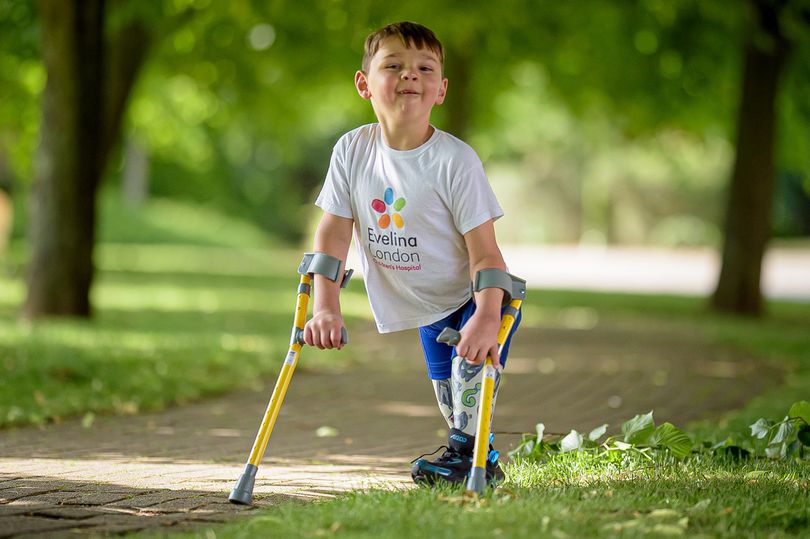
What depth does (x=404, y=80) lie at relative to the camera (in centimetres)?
432

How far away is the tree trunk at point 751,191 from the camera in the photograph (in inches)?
616

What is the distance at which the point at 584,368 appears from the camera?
1038 cm

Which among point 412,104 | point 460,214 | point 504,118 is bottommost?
point 460,214

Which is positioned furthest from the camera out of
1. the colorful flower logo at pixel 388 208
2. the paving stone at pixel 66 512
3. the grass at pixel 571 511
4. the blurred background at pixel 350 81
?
the blurred background at pixel 350 81

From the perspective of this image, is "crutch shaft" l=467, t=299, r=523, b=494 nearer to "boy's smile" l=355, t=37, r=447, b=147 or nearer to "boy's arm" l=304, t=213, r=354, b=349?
"boy's arm" l=304, t=213, r=354, b=349

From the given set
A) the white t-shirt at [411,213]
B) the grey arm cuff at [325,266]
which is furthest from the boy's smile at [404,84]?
the grey arm cuff at [325,266]

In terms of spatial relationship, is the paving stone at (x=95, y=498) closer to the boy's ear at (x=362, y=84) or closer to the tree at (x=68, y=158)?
the boy's ear at (x=362, y=84)

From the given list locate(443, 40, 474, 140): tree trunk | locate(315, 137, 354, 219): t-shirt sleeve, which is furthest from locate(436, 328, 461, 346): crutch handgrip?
locate(443, 40, 474, 140): tree trunk

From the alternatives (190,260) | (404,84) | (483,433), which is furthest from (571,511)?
(190,260)

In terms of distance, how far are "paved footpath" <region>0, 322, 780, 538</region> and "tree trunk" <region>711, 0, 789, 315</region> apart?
4.17 m

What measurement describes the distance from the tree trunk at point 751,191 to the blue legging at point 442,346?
39.7ft

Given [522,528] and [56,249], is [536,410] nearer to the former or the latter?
[522,528]

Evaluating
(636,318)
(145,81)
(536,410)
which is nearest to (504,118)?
(145,81)

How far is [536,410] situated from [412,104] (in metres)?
3.98
